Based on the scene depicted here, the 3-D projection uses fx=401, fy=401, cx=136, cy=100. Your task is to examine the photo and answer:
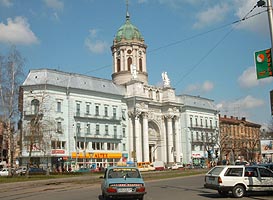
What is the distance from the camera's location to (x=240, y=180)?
20.5 meters

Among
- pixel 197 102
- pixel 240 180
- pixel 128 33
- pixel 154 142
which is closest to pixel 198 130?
pixel 197 102

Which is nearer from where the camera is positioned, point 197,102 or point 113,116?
point 113,116

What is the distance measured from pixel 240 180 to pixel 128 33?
8243 centimetres

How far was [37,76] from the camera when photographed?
73688mm

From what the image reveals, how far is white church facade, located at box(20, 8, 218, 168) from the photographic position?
69625 millimetres

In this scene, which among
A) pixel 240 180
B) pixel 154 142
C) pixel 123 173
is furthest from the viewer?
pixel 154 142

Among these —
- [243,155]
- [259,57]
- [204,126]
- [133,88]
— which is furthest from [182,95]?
[259,57]

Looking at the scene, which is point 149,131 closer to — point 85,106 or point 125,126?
point 125,126

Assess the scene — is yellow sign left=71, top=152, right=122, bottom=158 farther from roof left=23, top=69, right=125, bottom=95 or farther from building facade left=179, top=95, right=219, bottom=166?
building facade left=179, top=95, right=219, bottom=166

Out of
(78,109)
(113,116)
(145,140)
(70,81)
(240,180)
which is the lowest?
(240,180)

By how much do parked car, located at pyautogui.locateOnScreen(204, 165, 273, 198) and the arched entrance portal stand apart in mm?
70354

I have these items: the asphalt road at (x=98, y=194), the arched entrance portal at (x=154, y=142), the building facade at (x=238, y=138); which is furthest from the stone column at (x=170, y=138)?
the asphalt road at (x=98, y=194)

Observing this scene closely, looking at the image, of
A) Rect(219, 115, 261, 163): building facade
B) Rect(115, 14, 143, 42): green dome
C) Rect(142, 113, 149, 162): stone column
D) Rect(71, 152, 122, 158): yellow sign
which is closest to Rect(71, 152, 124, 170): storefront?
Rect(71, 152, 122, 158): yellow sign

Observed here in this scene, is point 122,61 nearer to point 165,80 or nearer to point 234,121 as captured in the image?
point 165,80
